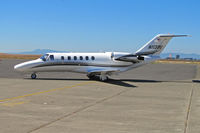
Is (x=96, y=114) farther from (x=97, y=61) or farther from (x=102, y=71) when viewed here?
(x=97, y=61)

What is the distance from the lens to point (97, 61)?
82.0 ft

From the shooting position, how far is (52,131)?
7.86 meters

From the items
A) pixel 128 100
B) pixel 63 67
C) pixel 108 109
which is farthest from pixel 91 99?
pixel 63 67

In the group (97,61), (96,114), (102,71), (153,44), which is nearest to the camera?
(96,114)

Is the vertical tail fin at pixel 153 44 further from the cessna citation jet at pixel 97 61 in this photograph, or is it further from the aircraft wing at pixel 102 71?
the aircraft wing at pixel 102 71

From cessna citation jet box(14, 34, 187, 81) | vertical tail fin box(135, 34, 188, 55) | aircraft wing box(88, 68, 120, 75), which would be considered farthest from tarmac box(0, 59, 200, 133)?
vertical tail fin box(135, 34, 188, 55)

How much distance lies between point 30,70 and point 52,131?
682 inches

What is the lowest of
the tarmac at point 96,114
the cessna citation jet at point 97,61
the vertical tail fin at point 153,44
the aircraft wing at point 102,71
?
the tarmac at point 96,114

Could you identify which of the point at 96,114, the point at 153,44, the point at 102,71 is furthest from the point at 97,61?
the point at 96,114

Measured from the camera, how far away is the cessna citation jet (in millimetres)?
24469

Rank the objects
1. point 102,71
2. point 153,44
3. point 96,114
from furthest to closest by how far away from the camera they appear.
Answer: point 153,44 < point 102,71 < point 96,114

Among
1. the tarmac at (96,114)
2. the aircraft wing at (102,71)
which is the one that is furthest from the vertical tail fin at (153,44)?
the tarmac at (96,114)

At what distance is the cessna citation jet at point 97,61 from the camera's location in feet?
80.3

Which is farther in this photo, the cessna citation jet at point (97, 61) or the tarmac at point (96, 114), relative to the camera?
the cessna citation jet at point (97, 61)
